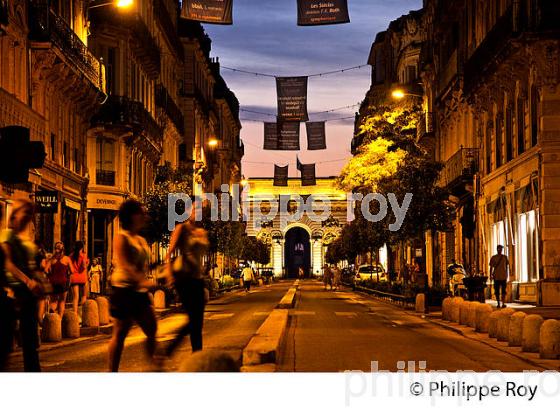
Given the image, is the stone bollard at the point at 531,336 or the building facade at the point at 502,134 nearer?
the stone bollard at the point at 531,336

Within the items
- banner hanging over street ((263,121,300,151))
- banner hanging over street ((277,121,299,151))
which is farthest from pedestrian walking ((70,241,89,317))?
banner hanging over street ((277,121,299,151))

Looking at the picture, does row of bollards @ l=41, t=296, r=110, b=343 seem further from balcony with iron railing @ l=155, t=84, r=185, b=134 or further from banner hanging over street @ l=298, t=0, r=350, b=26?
balcony with iron railing @ l=155, t=84, r=185, b=134

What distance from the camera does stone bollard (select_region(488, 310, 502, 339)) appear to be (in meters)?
20.5

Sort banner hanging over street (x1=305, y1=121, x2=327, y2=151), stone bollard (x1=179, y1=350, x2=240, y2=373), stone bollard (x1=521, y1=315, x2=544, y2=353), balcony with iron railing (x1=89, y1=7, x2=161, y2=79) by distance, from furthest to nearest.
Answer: banner hanging over street (x1=305, y1=121, x2=327, y2=151)
balcony with iron railing (x1=89, y1=7, x2=161, y2=79)
stone bollard (x1=521, y1=315, x2=544, y2=353)
stone bollard (x1=179, y1=350, x2=240, y2=373)

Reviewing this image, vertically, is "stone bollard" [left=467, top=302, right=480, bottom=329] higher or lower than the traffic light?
lower

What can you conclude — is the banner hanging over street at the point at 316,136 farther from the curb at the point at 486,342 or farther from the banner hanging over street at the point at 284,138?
the curb at the point at 486,342

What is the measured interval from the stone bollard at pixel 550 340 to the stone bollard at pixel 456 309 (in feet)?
29.9

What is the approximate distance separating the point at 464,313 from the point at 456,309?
3.54 feet

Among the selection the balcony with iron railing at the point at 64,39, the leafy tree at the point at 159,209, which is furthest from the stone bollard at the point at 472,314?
the leafy tree at the point at 159,209

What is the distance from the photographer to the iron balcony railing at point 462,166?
149ft

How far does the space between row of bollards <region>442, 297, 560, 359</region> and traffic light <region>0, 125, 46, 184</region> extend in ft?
25.4

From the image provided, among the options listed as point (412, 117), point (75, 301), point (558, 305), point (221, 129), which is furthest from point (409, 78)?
point (75, 301)

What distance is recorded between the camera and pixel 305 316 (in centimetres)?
2992

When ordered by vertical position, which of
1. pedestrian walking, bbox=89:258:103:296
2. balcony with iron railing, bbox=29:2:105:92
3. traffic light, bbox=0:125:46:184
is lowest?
pedestrian walking, bbox=89:258:103:296
